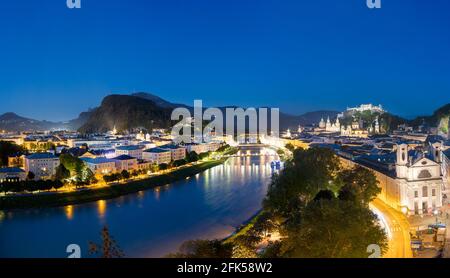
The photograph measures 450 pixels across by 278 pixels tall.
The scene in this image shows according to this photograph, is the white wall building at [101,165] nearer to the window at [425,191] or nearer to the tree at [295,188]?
the tree at [295,188]

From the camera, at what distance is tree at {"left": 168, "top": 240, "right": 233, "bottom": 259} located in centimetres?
601

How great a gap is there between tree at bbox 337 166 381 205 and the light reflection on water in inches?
94.6

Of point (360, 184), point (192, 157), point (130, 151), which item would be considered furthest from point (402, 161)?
point (130, 151)

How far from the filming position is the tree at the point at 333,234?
4855mm

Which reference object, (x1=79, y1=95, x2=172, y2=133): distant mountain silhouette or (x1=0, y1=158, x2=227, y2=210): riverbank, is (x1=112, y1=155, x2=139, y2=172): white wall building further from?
(x1=79, y1=95, x2=172, y2=133): distant mountain silhouette

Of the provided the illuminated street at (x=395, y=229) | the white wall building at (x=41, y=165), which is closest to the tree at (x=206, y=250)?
the illuminated street at (x=395, y=229)

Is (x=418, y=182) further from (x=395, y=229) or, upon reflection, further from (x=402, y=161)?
(x=395, y=229)

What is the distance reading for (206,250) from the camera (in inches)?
240

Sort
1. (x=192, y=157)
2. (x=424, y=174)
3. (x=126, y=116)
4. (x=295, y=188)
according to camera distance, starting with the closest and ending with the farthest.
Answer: (x=295, y=188) → (x=424, y=174) → (x=192, y=157) → (x=126, y=116)

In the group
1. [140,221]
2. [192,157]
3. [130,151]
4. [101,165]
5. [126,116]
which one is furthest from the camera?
[126,116]

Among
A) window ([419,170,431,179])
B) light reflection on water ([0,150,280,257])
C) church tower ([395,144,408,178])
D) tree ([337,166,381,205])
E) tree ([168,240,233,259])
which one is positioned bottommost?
light reflection on water ([0,150,280,257])

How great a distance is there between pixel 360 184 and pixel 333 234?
14.8 feet

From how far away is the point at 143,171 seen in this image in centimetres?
1753

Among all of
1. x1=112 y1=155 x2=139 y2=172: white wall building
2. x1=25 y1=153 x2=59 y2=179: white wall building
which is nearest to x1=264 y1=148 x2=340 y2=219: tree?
x1=112 y1=155 x2=139 y2=172: white wall building
